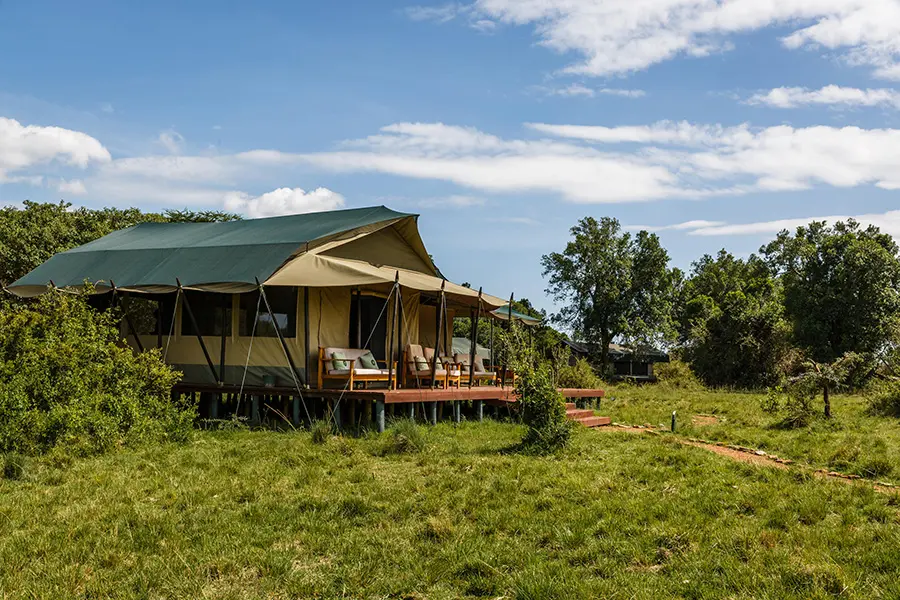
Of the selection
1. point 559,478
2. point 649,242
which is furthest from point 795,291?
point 559,478

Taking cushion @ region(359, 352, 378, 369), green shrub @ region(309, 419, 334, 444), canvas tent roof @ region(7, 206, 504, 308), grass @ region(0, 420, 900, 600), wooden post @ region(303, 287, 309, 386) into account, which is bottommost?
grass @ region(0, 420, 900, 600)

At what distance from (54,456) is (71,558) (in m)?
3.94

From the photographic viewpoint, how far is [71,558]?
5.76 m

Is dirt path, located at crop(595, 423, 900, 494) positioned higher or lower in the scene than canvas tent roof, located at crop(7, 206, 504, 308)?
lower

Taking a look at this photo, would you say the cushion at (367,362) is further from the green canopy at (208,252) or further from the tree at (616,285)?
the tree at (616,285)

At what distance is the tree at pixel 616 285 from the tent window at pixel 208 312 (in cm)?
2976

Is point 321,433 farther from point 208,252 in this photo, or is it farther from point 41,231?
point 41,231

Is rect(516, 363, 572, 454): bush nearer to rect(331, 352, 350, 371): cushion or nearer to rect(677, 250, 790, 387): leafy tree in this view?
rect(331, 352, 350, 371): cushion

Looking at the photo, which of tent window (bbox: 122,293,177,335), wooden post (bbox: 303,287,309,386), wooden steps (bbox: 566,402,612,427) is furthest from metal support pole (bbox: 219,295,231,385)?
wooden steps (bbox: 566,402,612,427)

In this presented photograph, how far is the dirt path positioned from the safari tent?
15.0ft

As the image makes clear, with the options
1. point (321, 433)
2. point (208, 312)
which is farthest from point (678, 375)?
point (321, 433)

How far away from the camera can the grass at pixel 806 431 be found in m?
10.1

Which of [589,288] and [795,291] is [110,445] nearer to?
[795,291]

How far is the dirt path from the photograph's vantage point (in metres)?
8.55
